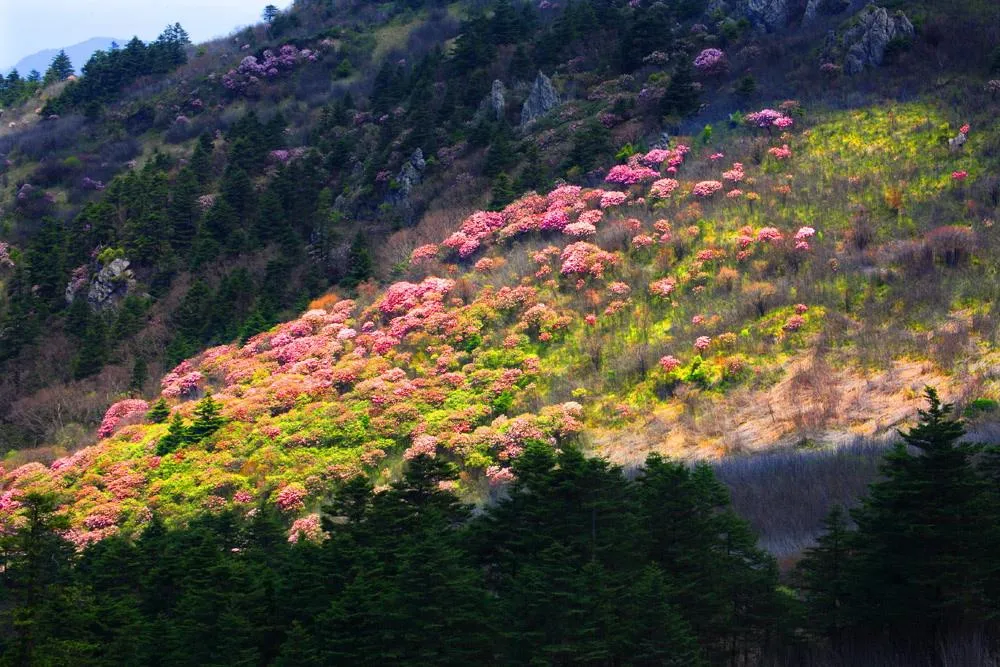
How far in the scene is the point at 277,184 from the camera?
55.2 meters

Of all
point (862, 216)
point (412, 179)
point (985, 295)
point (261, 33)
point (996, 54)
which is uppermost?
point (261, 33)

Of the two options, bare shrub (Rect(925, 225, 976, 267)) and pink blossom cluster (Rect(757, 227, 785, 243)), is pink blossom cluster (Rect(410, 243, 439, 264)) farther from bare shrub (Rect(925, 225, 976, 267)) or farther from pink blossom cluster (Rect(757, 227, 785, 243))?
bare shrub (Rect(925, 225, 976, 267))

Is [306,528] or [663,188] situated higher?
[663,188]

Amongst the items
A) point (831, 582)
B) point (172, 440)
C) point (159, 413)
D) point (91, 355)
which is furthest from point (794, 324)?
point (91, 355)

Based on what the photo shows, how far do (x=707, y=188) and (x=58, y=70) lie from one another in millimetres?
76463

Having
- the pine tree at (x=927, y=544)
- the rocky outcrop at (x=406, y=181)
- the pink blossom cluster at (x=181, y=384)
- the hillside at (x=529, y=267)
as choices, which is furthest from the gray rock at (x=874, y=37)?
the pine tree at (x=927, y=544)

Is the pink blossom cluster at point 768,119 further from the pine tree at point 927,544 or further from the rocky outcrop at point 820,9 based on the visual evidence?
the pine tree at point 927,544

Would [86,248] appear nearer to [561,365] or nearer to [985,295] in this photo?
[561,365]

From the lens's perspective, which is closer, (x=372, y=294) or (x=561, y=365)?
(x=561, y=365)

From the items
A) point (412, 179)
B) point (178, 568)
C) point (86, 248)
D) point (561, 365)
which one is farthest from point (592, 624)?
point (86, 248)

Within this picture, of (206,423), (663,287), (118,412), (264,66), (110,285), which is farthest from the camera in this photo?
(264,66)

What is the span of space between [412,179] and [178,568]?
31.2m

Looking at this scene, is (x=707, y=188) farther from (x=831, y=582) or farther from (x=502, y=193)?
(x=831, y=582)

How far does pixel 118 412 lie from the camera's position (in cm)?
4091
